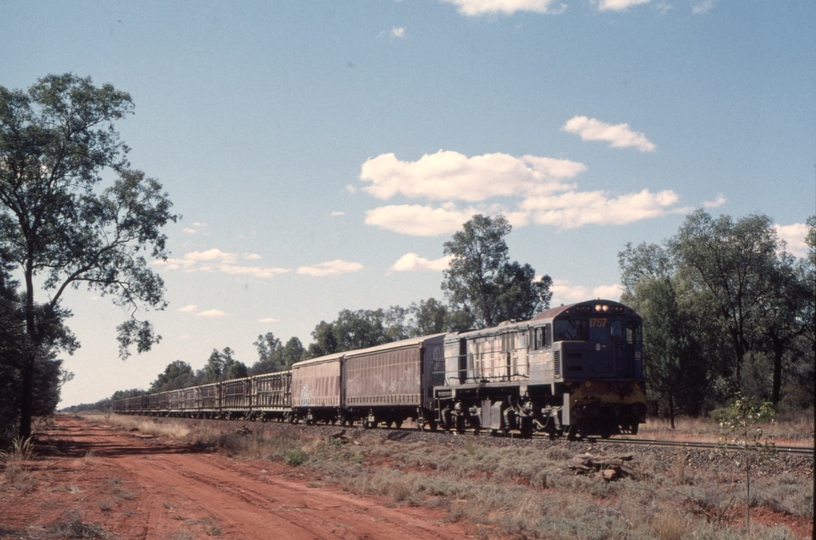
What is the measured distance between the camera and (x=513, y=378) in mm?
23703

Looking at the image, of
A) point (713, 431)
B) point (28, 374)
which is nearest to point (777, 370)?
point (713, 431)

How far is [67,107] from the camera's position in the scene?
29797 millimetres

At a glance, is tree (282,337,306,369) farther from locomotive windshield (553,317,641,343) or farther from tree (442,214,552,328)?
locomotive windshield (553,317,641,343)

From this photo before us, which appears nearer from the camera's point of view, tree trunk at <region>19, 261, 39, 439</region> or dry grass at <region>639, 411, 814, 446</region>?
dry grass at <region>639, 411, 814, 446</region>

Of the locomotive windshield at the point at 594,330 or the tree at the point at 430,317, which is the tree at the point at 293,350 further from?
the locomotive windshield at the point at 594,330

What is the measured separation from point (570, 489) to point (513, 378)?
32.0 feet

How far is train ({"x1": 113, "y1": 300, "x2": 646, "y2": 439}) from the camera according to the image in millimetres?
21109

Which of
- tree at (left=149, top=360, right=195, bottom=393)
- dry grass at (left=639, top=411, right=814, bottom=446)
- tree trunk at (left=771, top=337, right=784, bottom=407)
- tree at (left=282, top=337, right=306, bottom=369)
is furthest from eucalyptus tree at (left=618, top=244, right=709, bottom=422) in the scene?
tree at (left=149, top=360, right=195, bottom=393)

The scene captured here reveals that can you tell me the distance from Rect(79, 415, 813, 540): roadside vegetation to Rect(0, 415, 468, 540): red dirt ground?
0.75 meters

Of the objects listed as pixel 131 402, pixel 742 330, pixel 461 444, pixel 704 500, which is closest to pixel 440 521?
pixel 704 500

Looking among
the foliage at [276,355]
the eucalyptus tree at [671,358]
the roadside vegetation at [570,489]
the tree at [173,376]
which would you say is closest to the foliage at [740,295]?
the eucalyptus tree at [671,358]

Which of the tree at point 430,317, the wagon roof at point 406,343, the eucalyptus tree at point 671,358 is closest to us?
the wagon roof at point 406,343

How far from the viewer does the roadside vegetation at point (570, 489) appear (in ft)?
34.9

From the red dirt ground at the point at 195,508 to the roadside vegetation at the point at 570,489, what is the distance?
752mm
